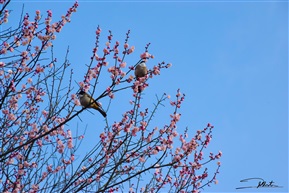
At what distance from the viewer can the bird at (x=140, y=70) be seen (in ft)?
15.8

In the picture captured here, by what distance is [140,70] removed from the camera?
489cm

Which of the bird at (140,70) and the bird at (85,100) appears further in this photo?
the bird at (85,100)

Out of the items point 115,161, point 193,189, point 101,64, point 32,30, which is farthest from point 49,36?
point 193,189

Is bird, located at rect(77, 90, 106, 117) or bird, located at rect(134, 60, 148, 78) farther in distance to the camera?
bird, located at rect(77, 90, 106, 117)

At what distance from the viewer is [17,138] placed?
561 centimetres

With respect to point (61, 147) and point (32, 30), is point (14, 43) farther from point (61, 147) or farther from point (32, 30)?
point (61, 147)

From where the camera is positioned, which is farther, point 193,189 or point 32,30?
point 193,189

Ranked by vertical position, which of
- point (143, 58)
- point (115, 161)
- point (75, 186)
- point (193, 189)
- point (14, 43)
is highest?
point (14, 43)

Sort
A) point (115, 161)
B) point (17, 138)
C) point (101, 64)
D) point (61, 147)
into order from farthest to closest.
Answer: point (61, 147), point (17, 138), point (115, 161), point (101, 64)

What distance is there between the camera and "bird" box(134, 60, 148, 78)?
4820 mm

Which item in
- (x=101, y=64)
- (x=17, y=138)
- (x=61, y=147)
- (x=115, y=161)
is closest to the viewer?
(x=101, y=64)

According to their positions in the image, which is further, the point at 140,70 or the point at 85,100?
the point at 85,100

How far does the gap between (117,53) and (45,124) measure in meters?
1.41

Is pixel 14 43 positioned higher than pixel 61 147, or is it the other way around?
pixel 14 43
